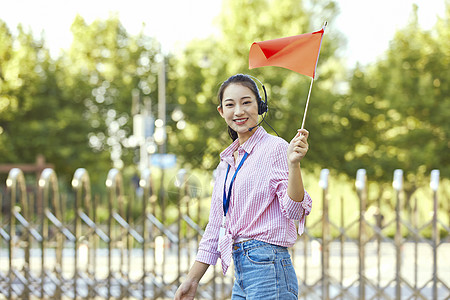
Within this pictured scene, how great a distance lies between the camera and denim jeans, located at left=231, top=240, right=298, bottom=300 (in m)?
2.54

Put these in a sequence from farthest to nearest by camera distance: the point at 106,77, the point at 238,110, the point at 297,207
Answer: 1. the point at 106,77
2. the point at 238,110
3. the point at 297,207

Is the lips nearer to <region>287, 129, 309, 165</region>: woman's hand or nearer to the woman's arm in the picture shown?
<region>287, 129, 309, 165</region>: woman's hand

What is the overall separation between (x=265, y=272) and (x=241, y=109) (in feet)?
2.13

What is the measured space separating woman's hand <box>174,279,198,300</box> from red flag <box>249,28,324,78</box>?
2.98 feet

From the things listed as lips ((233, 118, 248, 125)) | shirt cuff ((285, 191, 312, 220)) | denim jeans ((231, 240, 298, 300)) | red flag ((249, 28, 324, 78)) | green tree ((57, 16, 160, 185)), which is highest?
green tree ((57, 16, 160, 185))

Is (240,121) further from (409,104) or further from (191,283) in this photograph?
(409,104)

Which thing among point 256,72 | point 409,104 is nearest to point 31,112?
point 256,72

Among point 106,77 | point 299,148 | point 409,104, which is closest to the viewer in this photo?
point 299,148

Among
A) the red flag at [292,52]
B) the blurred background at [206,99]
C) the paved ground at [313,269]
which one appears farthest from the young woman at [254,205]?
the blurred background at [206,99]

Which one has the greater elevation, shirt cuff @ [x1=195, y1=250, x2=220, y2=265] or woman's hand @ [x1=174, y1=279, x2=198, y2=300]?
shirt cuff @ [x1=195, y1=250, x2=220, y2=265]

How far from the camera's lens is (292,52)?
2795mm

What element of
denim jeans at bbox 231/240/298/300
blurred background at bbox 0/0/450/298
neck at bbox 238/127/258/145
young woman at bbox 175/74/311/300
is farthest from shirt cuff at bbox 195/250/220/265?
blurred background at bbox 0/0/450/298

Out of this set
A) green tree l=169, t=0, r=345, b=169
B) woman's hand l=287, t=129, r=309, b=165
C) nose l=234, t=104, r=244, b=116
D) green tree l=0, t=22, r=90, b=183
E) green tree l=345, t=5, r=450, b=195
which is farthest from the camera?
green tree l=0, t=22, r=90, b=183

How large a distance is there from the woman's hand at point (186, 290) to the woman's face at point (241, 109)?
2.10 ft
